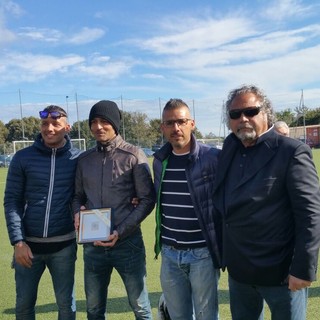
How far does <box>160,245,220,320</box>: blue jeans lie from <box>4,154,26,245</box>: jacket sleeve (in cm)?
128

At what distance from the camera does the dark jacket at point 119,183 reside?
3402 mm

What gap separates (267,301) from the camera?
104 inches

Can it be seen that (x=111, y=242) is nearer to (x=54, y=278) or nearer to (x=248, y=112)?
(x=54, y=278)

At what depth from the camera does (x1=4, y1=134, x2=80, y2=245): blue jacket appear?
3459 millimetres

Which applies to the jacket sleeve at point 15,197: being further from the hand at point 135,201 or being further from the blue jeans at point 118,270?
the hand at point 135,201

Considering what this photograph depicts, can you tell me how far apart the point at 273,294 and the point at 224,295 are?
2.34m

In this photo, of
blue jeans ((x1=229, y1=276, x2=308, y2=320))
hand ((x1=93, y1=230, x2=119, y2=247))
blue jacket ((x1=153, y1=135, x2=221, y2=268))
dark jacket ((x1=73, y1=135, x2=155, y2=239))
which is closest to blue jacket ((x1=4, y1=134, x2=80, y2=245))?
dark jacket ((x1=73, y1=135, x2=155, y2=239))

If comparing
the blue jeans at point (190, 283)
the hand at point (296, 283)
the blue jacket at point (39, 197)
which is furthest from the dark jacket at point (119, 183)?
the hand at point (296, 283)

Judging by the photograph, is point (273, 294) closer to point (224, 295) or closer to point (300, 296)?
point (300, 296)

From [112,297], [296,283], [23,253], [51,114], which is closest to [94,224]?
[23,253]

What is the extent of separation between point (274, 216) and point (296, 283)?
16.3 inches

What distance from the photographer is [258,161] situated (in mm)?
2582

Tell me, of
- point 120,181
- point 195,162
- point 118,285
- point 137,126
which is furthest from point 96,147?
point 137,126

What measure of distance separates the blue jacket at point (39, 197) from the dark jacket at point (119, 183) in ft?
0.47
